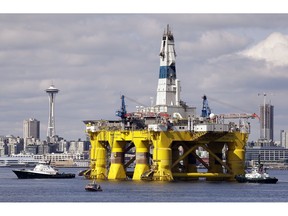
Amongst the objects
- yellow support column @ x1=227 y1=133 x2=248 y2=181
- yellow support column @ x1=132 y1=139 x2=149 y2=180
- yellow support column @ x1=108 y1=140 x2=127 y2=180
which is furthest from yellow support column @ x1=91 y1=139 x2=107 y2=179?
yellow support column @ x1=227 y1=133 x2=248 y2=181

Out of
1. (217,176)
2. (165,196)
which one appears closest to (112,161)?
(217,176)

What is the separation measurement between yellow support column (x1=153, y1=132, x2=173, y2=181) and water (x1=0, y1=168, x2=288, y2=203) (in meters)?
1.68

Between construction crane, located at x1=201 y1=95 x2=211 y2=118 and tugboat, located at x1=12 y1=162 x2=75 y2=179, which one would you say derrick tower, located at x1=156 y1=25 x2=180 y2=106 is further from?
tugboat, located at x1=12 y1=162 x2=75 y2=179

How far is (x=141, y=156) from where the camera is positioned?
105 m

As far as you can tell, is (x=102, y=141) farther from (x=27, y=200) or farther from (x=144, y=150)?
(x=27, y=200)

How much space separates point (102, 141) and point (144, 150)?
885 centimetres

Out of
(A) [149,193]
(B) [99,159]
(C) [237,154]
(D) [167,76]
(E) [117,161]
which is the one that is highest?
(D) [167,76]

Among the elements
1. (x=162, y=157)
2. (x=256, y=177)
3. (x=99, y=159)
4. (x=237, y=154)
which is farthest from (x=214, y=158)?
(x=99, y=159)

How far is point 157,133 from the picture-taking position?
102312 millimetres

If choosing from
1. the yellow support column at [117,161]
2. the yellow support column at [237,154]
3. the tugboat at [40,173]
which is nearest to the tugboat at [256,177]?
the yellow support column at [237,154]

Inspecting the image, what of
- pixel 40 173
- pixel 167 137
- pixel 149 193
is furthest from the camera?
pixel 40 173

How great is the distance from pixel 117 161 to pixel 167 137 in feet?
28.7

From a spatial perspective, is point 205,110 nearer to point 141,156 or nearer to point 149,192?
point 141,156

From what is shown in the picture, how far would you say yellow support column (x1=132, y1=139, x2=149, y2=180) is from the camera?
343ft
